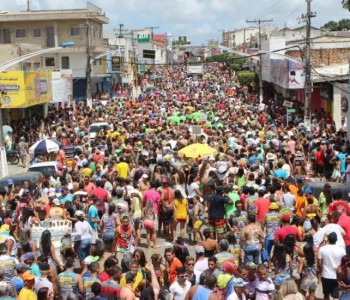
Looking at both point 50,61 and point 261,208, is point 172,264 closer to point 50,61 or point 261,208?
point 261,208

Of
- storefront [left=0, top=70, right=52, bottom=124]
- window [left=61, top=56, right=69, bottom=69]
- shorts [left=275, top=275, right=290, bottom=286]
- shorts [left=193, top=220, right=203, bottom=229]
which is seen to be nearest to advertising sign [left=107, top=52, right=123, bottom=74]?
window [left=61, top=56, right=69, bottom=69]

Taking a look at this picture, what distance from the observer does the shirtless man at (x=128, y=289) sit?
876 centimetres

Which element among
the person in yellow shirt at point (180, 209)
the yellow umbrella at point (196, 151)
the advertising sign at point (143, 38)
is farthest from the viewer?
the advertising sign at point (143, 38)

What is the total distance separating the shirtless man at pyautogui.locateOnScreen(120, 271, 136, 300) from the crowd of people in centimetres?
2

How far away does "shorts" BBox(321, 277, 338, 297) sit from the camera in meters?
10.4

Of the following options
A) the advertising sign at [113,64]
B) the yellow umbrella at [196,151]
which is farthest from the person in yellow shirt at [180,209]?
the advertising sign at [113,64]

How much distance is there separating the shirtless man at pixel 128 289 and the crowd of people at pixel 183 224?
0.05ft

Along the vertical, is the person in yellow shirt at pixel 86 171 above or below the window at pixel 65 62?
below

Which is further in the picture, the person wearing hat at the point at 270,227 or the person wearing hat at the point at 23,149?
the person wearing hat at the point at 23,149

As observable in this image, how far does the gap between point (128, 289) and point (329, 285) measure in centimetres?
332

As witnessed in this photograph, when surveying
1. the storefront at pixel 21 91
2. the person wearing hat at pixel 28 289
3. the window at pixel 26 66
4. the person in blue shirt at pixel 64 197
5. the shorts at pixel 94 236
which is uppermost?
the window at pixel 26 66

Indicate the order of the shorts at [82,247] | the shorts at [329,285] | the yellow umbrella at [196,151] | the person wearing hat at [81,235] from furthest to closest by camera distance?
the yellow umbrella at [196,151], the shorts at [82,247], the person wearing hat at [81,235], the shorts at [329,285]

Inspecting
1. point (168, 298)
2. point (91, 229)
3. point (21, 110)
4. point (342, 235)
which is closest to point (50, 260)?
point (91, 229)

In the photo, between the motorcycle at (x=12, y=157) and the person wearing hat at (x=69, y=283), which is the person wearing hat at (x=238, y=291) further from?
the motorcycle at (x=12, y=157)
